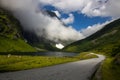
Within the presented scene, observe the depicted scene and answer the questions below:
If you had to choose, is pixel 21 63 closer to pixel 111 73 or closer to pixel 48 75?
pixel 48 75

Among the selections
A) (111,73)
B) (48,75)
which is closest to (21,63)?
(48,75)

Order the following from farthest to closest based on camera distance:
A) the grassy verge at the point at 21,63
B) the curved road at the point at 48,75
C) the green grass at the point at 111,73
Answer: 1. the grassy verge at the point at 21,63
2. the curved road at the point at 48,75
3. the green grass at the point at 111,73

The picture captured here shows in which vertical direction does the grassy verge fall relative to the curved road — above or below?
above

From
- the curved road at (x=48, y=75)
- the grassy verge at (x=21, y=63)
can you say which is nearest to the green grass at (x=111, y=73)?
the curved road at (x=48, y=75)

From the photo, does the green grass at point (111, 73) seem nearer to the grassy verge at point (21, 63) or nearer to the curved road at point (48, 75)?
the curved road at point (48, 75)

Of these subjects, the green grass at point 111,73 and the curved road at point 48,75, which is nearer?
the green grass at point 111,73

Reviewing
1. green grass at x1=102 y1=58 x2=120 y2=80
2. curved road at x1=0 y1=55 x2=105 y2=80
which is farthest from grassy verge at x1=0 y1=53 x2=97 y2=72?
green grass at x1=102 y1=58 x2=120 y2=80

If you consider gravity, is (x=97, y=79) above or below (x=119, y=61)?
below

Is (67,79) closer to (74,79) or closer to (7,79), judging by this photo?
(74,79)

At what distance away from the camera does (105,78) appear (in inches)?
1951

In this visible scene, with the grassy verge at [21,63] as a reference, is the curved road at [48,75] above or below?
below

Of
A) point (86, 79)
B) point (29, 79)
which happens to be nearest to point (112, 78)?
point (86, 79)

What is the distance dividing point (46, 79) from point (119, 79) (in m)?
18.0

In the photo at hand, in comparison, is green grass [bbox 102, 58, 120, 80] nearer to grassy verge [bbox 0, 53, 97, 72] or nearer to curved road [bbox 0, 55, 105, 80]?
curved road [bbox 0, 55, 105, 80]
